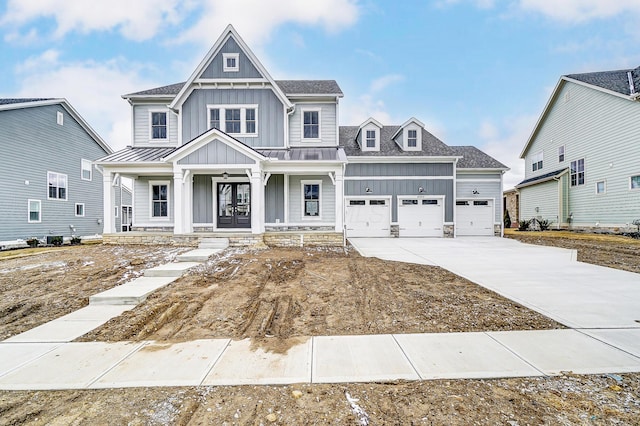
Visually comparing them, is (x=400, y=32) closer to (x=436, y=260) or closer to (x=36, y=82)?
(x=436, y=260)

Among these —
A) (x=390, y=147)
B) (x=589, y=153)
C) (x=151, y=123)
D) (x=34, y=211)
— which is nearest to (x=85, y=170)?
(x=34, y=211)

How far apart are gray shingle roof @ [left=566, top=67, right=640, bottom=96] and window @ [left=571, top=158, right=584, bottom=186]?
13.2 feet

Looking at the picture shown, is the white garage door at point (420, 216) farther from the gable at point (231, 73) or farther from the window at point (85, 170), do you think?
the window at point (85, 170)

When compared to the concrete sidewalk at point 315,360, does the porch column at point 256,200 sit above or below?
above

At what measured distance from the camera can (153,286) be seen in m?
5.79

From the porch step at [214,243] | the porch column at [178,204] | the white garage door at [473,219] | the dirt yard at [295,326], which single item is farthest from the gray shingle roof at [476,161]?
the porch column at [178,204]

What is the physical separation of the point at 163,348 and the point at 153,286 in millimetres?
2872

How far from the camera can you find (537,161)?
21797 mm

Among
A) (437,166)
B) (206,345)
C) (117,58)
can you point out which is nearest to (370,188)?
(437,166)

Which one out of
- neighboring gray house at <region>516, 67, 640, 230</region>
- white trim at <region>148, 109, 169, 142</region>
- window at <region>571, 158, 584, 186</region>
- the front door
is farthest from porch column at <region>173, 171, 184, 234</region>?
window at <region>571, 158, 584, 186</region>

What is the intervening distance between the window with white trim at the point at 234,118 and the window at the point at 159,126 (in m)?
2.50

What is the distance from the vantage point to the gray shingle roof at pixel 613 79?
1506 cm

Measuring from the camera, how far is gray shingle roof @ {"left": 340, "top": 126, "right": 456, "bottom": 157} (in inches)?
A: 622

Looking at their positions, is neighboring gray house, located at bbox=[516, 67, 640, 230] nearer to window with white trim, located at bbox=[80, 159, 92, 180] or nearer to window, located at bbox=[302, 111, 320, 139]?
window, located at bbox=[302, 111, 320, 139]
